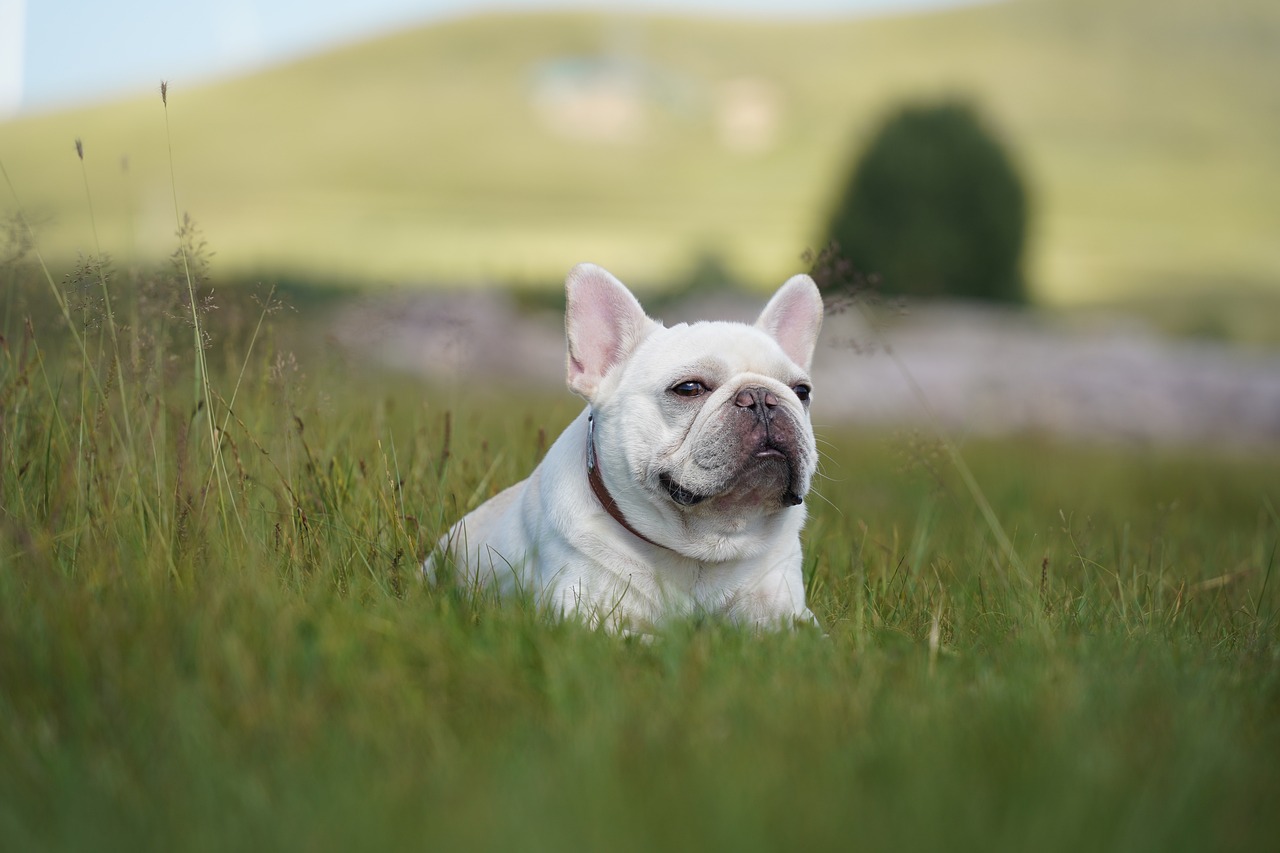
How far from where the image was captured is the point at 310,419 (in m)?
4.88

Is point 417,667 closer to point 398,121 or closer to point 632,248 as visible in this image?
point 632,248

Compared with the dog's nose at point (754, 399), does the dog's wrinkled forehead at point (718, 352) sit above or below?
above

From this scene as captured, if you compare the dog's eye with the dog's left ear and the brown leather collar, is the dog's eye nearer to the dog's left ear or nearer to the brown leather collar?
the brown leather collar

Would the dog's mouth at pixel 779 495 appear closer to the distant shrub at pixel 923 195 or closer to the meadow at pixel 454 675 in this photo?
the meadow at pixel 454 675

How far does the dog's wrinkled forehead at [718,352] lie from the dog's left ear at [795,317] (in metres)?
0.26

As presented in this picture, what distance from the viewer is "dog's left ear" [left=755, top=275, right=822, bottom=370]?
4.12 metres

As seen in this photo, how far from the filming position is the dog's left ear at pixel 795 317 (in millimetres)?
4117

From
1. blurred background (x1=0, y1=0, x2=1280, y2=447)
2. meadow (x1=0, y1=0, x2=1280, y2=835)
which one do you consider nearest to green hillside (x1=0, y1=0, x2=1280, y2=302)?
blurred background (x1=0, y1=0, x2=1280, y2=447)

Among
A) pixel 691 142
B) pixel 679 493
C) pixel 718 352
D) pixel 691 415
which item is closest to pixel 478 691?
pixel 679 493

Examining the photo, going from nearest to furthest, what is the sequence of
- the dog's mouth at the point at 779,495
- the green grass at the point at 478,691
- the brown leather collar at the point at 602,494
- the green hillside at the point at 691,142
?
the green grass at the point at 478,691 < the dog's mouth at the point at 779,495 < the brown leather collar at the point at 602,494 < the green hillside at the point at 691,142

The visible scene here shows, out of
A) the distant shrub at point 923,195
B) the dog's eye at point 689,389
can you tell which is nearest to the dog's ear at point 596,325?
the dog's eye at point 689,389

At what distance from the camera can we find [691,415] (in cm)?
365

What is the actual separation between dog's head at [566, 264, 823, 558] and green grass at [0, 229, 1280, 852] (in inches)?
16.7

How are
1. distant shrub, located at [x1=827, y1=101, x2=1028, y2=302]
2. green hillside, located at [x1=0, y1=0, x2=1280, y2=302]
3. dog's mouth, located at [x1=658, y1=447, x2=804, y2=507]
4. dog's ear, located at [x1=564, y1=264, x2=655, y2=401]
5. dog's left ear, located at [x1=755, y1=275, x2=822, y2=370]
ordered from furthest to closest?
A: green hillside, located at [x1=0, y1=0, x2=1280, y2=302], distant shrub, located at [x1=827, y1=101, x2=1028, y2=302], dog's left ear, located at [x1=755, y1=275, x2=822, y2=370], dog's ear, located at [x1=564, y1=264, x2=655, y2=401], dog's mouth, located at [x1=658, y1=447, x2=804, y2=507]
